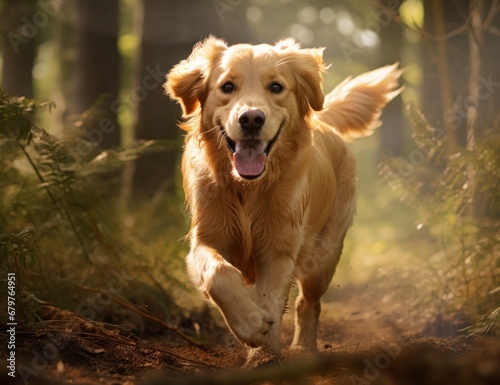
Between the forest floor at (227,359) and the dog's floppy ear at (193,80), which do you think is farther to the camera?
the dog's floppy ear at (193,80)

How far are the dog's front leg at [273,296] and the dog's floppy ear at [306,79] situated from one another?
111 centimetres

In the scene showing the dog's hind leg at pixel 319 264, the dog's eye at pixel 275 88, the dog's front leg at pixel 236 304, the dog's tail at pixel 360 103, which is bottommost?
the dog's hind leg at pixel 319 264

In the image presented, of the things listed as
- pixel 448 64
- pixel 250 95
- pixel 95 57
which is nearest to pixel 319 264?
pixel 250 95

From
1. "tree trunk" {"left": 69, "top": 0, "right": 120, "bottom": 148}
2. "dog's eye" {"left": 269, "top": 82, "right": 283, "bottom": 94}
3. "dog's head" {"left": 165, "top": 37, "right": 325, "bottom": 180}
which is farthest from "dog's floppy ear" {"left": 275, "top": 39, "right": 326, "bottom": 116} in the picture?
"tree trunk" {"left": 69, "top": 0, "right": 120, "bottom": 148}

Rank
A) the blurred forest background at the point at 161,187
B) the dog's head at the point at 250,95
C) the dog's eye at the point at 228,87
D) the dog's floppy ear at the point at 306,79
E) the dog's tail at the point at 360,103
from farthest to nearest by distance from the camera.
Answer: the dog's tail at the point at 360,103 < the blurred forest background at the point at 161,187 < the dog's floppy ear at the point at 306,79 < the dog's eye at the point at 228,87 < the dog's head at the point at 250,95

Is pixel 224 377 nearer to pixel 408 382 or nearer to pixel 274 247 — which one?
pixel 408 382

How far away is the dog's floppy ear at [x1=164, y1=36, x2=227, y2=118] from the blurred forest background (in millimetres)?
1056

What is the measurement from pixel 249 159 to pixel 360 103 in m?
2.39

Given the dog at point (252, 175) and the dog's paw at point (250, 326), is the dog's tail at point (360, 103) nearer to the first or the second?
the dog at point (252, 175)

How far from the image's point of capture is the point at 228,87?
4418 mm

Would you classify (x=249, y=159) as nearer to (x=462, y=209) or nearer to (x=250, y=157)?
(x=250, y=157)

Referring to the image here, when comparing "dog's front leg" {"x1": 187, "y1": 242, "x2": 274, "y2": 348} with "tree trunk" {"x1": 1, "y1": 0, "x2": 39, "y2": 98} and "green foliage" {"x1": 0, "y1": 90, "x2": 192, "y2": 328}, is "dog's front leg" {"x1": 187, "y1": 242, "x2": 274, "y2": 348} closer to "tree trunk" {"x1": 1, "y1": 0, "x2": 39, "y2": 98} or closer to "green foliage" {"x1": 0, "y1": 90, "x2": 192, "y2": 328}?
"green foliage" {"x1": 0, "y1": 90, "x2": 192, "y2": 328}

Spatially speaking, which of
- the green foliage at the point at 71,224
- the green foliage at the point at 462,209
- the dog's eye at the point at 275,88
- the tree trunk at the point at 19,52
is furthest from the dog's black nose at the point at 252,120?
the tree trunk at the point at 19,52

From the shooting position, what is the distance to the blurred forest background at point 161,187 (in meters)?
5.11
